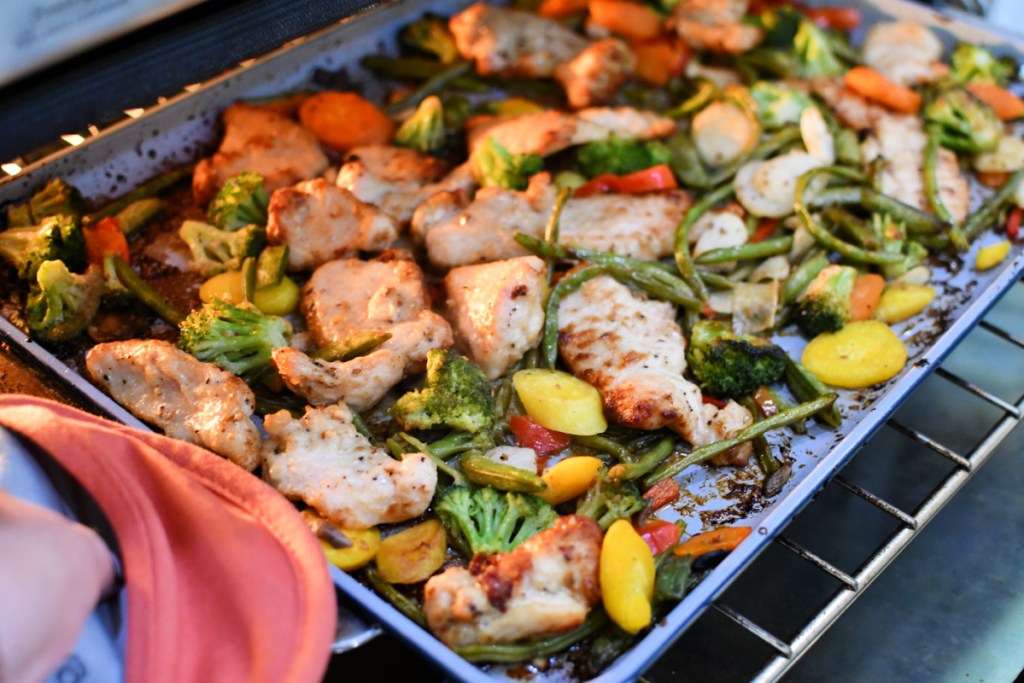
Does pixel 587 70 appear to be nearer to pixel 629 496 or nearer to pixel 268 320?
pixel 268 320

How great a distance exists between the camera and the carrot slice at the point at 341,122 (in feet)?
14.5

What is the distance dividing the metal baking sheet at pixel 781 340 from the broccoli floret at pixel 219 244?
0.52 m

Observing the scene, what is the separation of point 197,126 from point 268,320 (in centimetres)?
136

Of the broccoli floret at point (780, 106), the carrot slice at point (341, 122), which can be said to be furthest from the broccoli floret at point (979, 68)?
the carrot slice at point (341, 122)

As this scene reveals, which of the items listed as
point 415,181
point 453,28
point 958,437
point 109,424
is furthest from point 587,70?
point 109,424

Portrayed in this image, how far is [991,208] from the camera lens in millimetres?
4340

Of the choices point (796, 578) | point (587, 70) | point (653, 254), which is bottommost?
point (796, 578)

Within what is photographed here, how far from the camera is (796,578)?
3.71m

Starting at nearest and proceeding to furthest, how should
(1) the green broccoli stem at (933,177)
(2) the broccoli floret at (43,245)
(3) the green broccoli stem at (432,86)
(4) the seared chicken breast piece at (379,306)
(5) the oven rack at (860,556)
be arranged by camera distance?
(5) the oven rack at (860,556) < (4) the seared chicken breast piece at (379,306) < (2) the broccoli floret at (43,245) < (1) the green broccoli stem at (933,177) < (3) the green broccoli stem at (432,86)

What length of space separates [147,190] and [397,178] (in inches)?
41.3

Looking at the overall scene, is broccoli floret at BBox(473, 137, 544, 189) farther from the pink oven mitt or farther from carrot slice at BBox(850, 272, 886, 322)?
the pink oven mitt

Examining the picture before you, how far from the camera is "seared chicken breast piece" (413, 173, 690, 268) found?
12.5ft

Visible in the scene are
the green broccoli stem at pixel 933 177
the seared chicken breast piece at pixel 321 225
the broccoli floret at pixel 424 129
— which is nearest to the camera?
the seared chicken breast piece at pixel 321 225

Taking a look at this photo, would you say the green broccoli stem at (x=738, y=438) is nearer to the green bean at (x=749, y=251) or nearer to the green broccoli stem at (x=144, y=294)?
the green bean at (x=749, y=251)
